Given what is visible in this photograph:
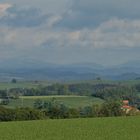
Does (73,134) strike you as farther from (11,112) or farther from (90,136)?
(11,112)

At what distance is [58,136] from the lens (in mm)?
28469

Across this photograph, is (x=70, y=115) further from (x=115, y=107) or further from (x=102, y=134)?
(x=102, y=134)

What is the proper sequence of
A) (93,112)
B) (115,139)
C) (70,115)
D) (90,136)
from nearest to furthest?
(115,139) → (90,136) → (70,115) → (93,112)

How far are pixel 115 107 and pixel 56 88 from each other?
74.5 m

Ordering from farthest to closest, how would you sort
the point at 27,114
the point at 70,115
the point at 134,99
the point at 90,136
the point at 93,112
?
the point at 134,99, the point at 93,112, the point at 70,115, the point at 27,114, the point at 90,136

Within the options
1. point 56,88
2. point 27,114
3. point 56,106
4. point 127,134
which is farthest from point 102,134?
point 56,88

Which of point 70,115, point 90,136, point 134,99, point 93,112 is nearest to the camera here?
point 90,136

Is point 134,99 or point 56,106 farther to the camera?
point 134,99

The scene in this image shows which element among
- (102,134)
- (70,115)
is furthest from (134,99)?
(102,134)

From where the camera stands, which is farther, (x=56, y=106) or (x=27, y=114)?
(x=56, y=106)

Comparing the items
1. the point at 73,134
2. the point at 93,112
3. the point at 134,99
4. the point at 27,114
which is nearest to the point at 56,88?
the point at 134,99

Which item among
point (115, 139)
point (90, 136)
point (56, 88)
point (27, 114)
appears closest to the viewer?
point (115, 139)

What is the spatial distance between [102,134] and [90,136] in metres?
1.63

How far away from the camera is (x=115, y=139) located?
26.0 metres
